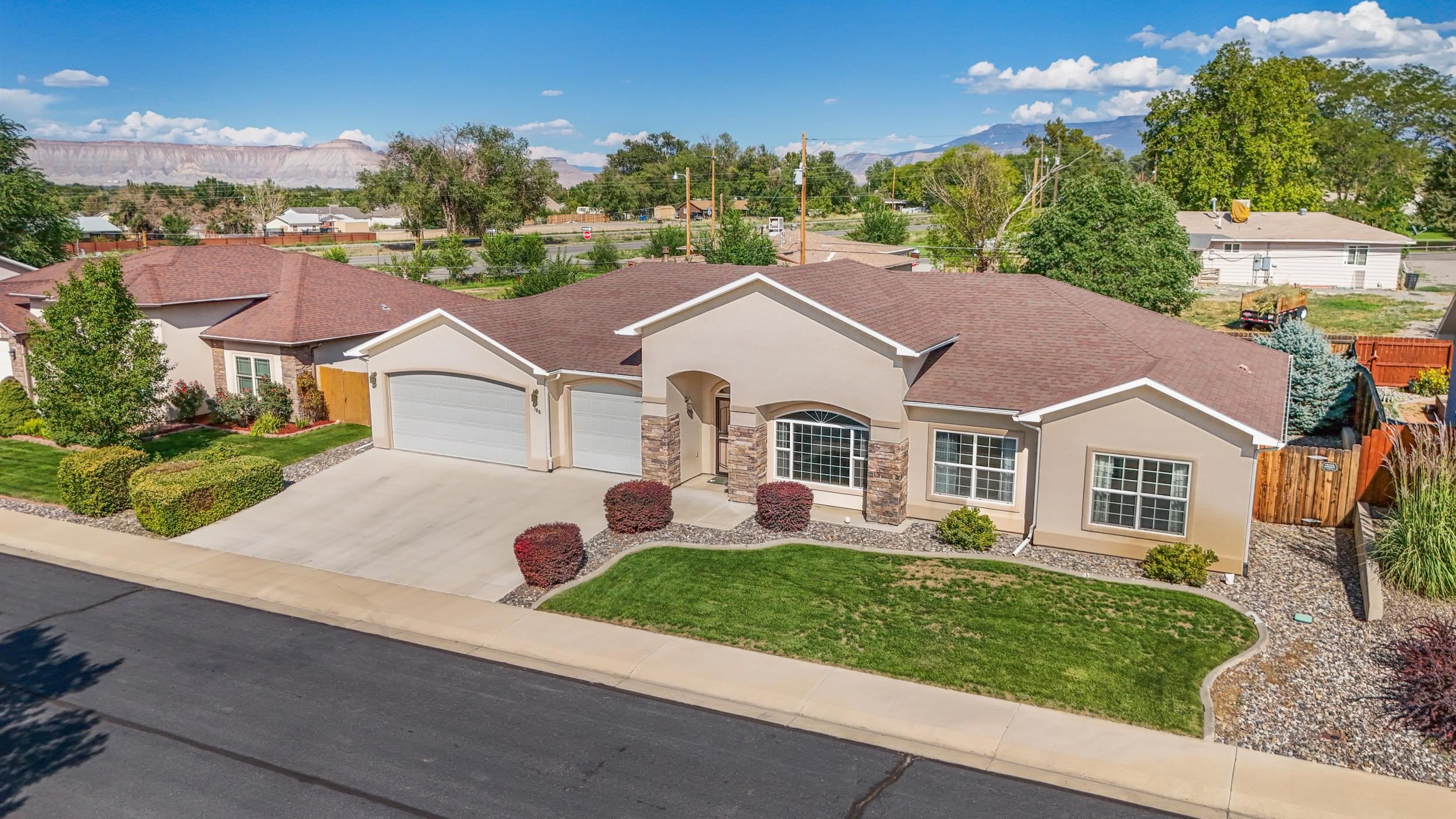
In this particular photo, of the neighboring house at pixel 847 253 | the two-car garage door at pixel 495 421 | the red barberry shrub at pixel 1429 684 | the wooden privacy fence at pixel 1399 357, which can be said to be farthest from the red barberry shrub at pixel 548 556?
the neighboring house at pixel 847 253

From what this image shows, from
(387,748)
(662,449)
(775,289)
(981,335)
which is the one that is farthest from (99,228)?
(387,748)

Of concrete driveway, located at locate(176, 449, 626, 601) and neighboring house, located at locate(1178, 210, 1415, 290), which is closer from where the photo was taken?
concrete driveway, located at locate(176, 449, 626, 601)

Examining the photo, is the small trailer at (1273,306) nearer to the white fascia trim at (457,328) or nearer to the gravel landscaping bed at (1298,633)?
the gravel landscaping bed at (1298,633)

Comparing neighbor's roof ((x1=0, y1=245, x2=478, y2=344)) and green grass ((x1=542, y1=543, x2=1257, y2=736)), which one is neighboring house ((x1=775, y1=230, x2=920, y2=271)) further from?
green grass ((x1=542, y1=543, x2=1257, y2=736))

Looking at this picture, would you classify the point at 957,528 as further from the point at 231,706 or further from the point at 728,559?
the point at 231,706

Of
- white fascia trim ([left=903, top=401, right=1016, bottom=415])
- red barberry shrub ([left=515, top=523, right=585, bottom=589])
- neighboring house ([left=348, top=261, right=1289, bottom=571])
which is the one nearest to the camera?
red barberry shrub ([left=515, top=523, right=585, bottom=589])

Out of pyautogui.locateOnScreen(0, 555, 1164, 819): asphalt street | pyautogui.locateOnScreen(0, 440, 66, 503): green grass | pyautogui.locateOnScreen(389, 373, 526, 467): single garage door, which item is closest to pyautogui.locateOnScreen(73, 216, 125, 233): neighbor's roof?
pyautogui.locateOnScreen(0, 440, 66, 503): green grass
